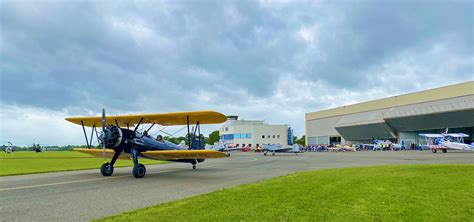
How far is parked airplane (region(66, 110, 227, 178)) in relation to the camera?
1474 centimetres

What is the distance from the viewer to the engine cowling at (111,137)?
1477 centimetres

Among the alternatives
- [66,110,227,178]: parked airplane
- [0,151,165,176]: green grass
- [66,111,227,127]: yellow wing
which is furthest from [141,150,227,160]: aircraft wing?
[0,151,165,176]: green grass

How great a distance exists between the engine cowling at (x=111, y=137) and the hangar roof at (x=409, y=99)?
71.4 meters

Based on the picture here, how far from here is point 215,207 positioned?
6730mm

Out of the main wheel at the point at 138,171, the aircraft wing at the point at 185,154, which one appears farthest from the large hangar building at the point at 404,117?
the main wheel at the point at 138,171

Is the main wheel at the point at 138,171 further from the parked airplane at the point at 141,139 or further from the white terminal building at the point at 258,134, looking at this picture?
the white terminal building at the point at 258,134

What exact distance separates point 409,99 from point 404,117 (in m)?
6.03

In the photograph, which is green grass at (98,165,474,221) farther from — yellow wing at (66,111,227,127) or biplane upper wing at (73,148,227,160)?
yellow wing at (66,111,227,127)

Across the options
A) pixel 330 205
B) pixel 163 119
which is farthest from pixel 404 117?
pixel 330 205

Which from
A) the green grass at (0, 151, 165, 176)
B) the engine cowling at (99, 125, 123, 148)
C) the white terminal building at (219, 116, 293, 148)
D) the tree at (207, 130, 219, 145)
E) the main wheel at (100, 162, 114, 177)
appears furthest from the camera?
the tree at (207, 130, 219, 145)

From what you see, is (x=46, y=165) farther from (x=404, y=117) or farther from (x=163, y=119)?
(x=404, y=117)

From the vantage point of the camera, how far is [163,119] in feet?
55.9

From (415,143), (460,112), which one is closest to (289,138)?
(415,143)

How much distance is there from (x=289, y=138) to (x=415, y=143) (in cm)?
4707
